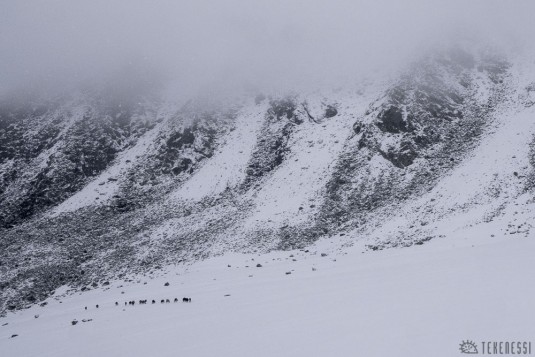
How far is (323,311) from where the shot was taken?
15.0 meters

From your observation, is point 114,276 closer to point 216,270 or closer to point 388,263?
point 216,270

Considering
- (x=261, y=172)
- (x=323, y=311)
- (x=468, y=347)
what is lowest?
(x=323, y=311)

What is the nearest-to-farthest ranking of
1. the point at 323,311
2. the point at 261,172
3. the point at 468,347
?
1. the point at 468,347
2. the point at 323,311
3. the point at 261,172

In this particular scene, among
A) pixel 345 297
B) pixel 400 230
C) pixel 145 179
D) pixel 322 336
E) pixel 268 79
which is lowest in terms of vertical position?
pixel 400 230

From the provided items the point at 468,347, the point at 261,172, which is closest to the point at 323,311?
the point at 468,347

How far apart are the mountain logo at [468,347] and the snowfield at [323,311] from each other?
15cm

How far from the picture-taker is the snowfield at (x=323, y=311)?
36.7 ft

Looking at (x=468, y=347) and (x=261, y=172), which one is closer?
(x=468, y=347)


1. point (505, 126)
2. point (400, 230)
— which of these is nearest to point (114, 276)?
point (400, 230)

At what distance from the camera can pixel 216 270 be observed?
31031mm

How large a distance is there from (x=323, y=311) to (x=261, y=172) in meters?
34.7

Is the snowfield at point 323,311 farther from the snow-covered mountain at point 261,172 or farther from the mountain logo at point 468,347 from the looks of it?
the snow-covered mountain at point 261,172

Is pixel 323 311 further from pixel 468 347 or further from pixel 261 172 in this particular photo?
pixel 261 172

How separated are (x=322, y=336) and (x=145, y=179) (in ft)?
143
